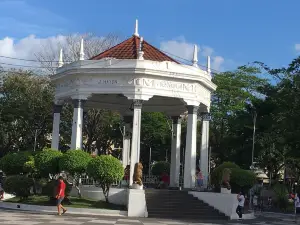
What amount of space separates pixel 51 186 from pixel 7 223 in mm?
6958

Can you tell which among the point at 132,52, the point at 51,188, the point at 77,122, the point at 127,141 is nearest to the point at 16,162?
the point at 51,188

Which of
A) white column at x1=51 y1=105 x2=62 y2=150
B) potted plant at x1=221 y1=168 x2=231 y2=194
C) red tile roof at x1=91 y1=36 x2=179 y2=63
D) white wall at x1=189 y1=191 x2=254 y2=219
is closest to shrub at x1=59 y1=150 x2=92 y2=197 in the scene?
white column at x1=51 y1=105 x2=62 y2=150

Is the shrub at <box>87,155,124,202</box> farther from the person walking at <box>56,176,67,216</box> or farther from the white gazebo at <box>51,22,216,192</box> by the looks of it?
the white gazebo at <box>51,22,216,192</box>

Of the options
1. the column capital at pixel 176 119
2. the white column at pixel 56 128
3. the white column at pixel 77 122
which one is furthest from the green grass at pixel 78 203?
the column capital at pixel 176 119

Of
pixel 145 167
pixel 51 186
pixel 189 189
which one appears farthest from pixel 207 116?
pixel 145 167

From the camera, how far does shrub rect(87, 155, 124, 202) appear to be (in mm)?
22781

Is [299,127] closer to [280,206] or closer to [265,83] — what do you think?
[280,206]

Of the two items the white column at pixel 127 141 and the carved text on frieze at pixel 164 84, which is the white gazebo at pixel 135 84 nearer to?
the carved text on frieze at pixel 164 84

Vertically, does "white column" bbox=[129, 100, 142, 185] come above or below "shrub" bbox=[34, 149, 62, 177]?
above

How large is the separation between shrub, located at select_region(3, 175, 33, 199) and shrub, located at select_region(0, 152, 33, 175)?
1.06 meters

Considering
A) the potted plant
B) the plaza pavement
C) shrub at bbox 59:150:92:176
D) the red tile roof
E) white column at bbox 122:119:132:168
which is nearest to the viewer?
the plaza pavement

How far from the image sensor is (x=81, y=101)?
1059 inches

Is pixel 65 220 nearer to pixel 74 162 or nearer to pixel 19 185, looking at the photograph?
pixel 74 162

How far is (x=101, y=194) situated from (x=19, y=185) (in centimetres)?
415
